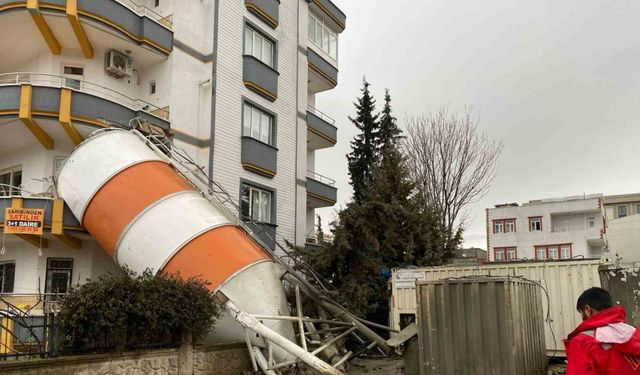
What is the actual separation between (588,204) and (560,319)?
49.0 meters

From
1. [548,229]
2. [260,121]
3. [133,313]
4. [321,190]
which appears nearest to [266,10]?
[260,121]

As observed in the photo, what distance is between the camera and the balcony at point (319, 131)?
1044 inches

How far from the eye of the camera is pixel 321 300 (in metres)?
15.2

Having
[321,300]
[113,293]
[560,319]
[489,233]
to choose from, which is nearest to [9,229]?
[113,293]

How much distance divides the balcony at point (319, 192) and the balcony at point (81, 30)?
9.88 metres

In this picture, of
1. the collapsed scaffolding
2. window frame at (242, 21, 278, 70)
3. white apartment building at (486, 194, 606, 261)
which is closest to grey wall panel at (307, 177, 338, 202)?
window frame at (242, 21, 278, 70)

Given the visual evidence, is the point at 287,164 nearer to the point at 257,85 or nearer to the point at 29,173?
the point at 257,85

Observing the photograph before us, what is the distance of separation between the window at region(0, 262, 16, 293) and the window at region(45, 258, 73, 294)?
47.9 inches

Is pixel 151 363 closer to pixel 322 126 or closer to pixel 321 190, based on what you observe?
pixel 321 190

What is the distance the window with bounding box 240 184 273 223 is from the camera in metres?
20.9

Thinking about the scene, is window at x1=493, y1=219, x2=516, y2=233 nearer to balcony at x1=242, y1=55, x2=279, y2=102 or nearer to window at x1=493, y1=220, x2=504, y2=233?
window at x1=493, y1=220, x2=504, y2=233

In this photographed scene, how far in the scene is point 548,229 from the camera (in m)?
58.2

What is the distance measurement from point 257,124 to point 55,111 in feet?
27.6

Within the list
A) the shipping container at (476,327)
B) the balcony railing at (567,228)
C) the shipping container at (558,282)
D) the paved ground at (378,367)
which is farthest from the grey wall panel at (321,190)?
the balcony railing at (567,228)
